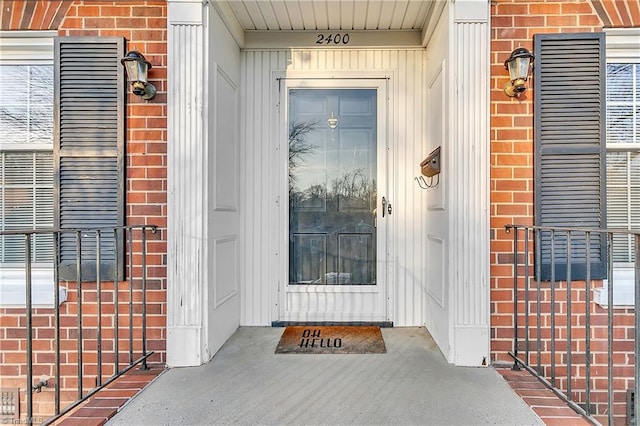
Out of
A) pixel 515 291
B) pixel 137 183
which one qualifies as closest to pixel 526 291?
pixel 515 291

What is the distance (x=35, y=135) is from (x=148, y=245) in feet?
4.12

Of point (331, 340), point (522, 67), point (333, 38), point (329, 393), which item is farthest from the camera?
point (333, 38)

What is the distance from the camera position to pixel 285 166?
3.08 metres

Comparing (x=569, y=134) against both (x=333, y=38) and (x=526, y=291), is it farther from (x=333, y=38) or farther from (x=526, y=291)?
(x=333, y=38)

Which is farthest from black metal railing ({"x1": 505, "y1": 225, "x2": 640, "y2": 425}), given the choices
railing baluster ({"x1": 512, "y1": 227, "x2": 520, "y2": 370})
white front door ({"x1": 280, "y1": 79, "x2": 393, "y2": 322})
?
white front door ({"x1": 280, "y1": 79, "x2": 393, "y2": 322})

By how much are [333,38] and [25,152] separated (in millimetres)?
2456

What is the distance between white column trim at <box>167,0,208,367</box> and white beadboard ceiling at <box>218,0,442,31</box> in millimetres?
432

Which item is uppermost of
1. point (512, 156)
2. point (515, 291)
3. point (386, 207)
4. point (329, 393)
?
point (512, 156)

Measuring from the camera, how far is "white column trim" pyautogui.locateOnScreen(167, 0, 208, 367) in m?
2.27

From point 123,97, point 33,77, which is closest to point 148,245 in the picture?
point 123,97

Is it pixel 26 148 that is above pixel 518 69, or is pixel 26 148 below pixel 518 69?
below

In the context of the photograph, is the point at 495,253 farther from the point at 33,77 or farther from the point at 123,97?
the point at 33,77

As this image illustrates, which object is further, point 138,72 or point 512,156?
point 512,156

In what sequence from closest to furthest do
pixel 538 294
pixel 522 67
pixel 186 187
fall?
pixel 538 294, pixel 522 67, pixel 186 187
